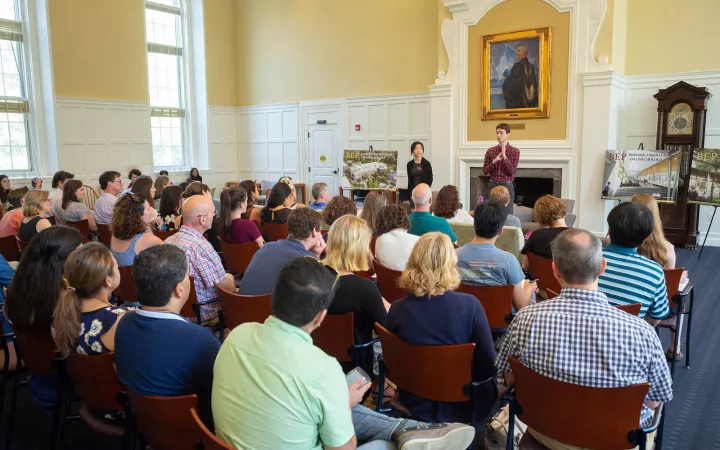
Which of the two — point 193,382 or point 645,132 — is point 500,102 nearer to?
point 645,132

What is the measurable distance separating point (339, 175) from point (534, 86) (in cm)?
473

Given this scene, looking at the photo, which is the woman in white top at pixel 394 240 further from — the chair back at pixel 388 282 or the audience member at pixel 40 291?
the audience member at pixel 40 291

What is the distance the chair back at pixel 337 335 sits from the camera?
8.95ft

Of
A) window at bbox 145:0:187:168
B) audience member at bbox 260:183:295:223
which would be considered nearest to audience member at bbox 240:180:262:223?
audience member at bbox 260:183:295:223

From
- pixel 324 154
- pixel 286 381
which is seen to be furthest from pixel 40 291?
pixel 324 154

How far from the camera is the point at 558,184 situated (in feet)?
29.3

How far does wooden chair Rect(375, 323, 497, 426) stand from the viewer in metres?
2.27

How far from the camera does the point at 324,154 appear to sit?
484 inches

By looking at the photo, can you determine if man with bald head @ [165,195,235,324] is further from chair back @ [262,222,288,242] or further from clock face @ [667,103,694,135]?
clock face @ [667,103,694,135]

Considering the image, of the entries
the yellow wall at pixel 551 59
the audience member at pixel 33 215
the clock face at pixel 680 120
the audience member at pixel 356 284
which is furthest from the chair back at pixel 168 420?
the clock face at pixel 680 120

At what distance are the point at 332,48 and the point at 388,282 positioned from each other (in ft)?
30.2

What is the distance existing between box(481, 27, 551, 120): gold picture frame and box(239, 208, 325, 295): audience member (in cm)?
673

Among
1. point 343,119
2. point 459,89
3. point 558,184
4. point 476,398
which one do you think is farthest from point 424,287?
point 343,119

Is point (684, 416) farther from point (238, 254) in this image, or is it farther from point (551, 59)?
point (551, 59)
